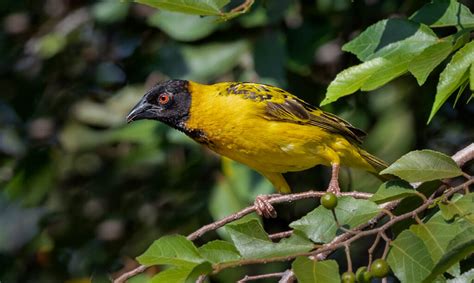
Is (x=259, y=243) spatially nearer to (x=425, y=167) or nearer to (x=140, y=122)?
(x=425, y=167)

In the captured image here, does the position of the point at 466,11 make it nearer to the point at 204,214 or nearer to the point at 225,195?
the point at 225,195

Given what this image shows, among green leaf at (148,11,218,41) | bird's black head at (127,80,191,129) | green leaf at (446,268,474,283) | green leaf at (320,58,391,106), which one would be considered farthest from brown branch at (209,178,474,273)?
green leaf at (148,11,218,41)

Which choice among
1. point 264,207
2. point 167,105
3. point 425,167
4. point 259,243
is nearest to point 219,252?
point 259,243

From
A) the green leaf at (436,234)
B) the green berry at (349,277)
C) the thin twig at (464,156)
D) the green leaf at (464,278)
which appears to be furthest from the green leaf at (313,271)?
the thin twig at (464,156)

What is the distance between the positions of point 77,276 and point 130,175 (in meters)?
0.75

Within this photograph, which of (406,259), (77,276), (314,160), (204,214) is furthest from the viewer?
(77,276)

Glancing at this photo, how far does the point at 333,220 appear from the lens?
2.67 metres

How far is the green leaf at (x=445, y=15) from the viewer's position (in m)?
2.96

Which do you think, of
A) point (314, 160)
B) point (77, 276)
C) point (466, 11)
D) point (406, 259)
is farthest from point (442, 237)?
point (77, 276)

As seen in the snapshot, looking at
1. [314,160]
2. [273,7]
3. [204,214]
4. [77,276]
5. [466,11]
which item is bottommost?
[77,276]

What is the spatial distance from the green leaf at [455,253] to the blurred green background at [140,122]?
240 centimetres

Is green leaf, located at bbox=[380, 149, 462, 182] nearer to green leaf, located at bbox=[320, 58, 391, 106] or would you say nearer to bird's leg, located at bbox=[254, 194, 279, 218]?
green leaf, located at bbox=[320, 58, 391, 106]

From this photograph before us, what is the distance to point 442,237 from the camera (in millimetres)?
2535

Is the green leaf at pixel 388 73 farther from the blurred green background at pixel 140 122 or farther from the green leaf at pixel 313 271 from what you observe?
the blurred green background at pixel 140 122
